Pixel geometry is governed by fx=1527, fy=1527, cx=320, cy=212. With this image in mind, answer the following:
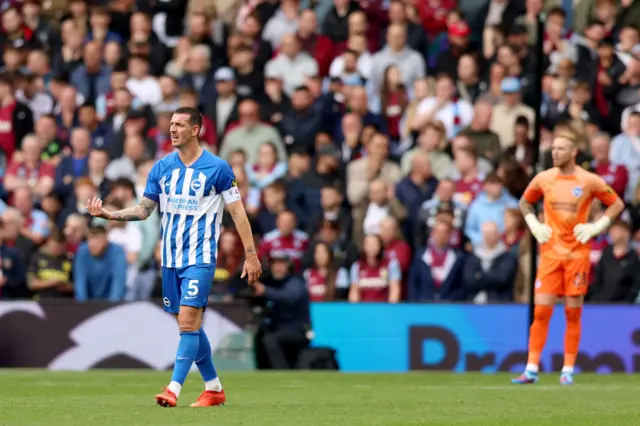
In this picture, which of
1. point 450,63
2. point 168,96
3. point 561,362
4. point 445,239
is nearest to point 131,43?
point 168,96

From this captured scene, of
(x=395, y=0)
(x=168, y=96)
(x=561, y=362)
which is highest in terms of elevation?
(x=395, y=0)

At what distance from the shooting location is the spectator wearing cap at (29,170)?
23266mm

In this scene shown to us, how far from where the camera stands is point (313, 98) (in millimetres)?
23406

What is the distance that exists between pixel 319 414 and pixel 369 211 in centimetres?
1049

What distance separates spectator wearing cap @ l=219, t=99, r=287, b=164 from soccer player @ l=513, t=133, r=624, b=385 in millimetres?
7513

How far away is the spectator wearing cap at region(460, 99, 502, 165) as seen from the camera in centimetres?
2212

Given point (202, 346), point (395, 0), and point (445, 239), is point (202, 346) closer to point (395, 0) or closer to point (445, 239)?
point (445, 239)

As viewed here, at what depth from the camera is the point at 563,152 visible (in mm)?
15836

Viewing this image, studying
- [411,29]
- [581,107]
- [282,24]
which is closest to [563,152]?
[581,107]

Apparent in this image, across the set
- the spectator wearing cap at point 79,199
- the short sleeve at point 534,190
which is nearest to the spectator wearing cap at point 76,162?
the spectator wearing cap at point 79,199

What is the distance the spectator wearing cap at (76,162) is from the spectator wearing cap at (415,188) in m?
5.01

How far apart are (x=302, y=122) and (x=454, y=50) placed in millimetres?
2802

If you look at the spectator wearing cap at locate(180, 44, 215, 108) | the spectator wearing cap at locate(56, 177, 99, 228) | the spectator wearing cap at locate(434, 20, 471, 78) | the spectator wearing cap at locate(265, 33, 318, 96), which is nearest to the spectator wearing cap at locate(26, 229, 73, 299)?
the spectator wearing cap at locate(56, 177, 99, 228)

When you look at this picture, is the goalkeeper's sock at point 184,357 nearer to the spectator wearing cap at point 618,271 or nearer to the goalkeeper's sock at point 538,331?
the goalkeeper's sock at point 538,331
